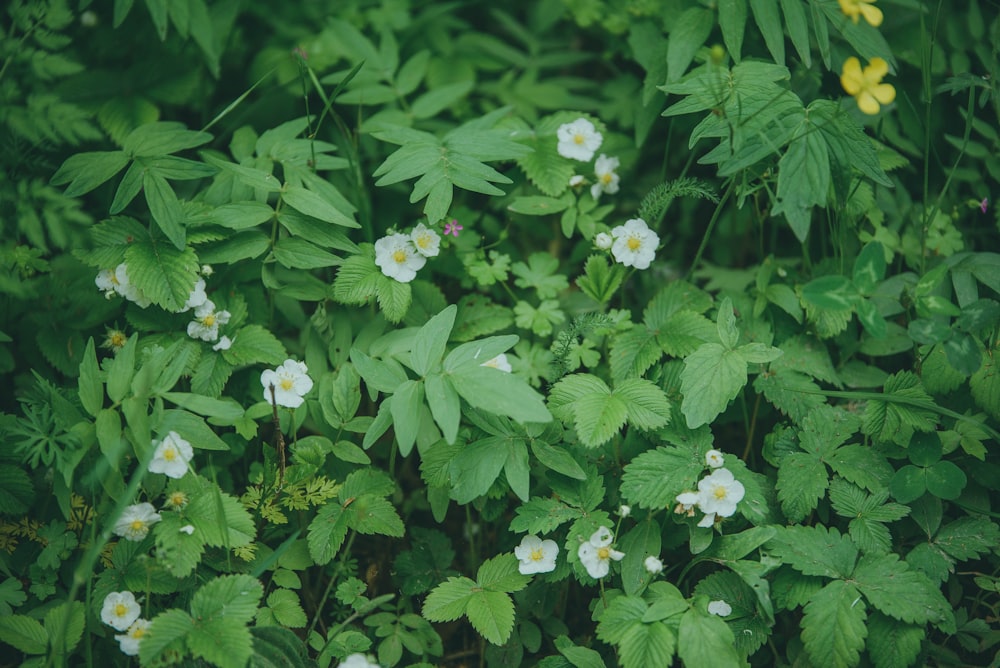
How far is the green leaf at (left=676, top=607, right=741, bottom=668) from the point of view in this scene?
1.67 m

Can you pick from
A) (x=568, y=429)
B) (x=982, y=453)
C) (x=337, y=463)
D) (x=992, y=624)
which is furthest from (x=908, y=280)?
(x=337, y=463)

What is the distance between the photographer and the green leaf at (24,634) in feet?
5.71

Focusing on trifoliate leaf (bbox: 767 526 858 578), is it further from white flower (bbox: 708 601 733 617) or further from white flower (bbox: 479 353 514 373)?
white flower (bbox: 479 353 514 373)

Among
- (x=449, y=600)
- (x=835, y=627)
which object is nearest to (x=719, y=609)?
(x=835, y=627)

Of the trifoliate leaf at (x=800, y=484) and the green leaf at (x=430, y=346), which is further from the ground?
the green leaf at (x=430, y=346)

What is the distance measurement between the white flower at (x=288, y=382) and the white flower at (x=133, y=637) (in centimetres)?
61

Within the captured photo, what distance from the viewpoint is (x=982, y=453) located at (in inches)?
76.4

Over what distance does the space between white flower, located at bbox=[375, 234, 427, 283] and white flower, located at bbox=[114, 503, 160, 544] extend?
874 mm

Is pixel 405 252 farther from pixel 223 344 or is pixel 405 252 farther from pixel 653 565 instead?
pixel 653 565

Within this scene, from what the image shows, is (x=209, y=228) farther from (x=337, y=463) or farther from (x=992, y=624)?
(x=992, y=624)

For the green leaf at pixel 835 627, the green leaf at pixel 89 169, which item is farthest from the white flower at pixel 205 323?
the green leaf at pixel 835 627

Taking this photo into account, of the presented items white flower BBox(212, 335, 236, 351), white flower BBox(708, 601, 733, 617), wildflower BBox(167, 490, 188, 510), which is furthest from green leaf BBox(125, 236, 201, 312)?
white flower BBox(708, 601, 733, 617)

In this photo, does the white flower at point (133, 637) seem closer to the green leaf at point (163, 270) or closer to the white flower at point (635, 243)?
the green leaf at point (163, 270)

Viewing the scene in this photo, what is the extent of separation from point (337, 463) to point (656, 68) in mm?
1593
